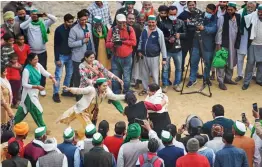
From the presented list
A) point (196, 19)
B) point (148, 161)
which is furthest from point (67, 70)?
point (148, 161)

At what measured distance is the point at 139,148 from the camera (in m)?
9.00

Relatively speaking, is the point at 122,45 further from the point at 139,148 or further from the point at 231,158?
the point at 231,158

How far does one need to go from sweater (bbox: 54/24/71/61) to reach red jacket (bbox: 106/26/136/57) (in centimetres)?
80

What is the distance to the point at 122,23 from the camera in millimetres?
12906

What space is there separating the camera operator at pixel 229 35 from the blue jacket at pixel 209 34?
88 mm

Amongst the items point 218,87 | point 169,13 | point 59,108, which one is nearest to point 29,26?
point 59,108

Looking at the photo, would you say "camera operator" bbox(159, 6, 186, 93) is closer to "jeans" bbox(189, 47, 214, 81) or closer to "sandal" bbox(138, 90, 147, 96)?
"jeans" bbox(189, 47, 214, 81)

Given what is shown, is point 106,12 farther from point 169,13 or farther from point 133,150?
point 133,150

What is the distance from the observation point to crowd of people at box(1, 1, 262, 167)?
8.89 metres

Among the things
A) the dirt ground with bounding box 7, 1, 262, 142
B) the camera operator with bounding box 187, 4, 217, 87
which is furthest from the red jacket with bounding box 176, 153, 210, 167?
the camera operator with bounding box 187, 4, 217, 87

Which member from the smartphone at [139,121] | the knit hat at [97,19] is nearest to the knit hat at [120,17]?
the knit hat at [97,19]

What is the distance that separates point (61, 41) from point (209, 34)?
10.1ft

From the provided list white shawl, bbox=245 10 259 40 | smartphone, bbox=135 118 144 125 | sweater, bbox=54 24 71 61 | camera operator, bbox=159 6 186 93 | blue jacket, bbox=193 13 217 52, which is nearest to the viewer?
smartphone, bbox=135 118 144 125

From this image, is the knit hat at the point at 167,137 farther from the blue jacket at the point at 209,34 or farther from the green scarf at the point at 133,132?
the blue jacket at the point at 209,34
